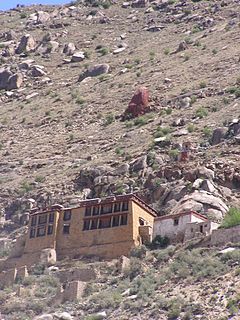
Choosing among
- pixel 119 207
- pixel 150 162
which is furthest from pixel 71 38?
pixel 119 207

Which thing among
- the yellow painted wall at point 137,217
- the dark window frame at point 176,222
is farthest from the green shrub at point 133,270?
the dark window frame at point 176,222

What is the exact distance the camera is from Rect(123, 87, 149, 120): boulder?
242 ft

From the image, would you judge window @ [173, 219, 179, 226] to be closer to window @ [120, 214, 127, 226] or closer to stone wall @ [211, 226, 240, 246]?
window @ [120, 214, 127, 226]

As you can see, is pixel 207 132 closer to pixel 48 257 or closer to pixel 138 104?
pixel 138 104

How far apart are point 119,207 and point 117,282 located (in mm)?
5640

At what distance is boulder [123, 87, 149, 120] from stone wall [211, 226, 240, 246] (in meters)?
24.4

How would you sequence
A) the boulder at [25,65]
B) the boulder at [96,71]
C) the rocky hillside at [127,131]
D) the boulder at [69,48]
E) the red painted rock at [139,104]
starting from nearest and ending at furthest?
1. the rocky hillside at [127,131]
2. the red painted rock at [139,104]
3. the boulder at [96,71]
4. the boulder at [25,65]
5. the boulder at [69,48]

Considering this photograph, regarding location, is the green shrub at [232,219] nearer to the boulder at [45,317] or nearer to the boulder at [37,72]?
the boulder at [45,317]

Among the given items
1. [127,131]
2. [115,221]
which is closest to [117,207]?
[115,221]

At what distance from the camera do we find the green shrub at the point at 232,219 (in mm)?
49438

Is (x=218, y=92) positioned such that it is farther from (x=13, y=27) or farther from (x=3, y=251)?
(x=13, y=27)

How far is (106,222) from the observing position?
5369 cm

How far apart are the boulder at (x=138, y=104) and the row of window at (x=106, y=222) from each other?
19977 mm

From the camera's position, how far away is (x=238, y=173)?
5675cm
